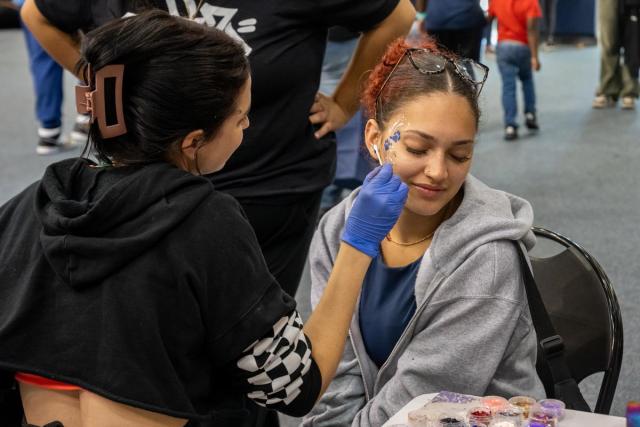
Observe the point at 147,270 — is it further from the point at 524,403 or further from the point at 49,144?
the point at 49,144

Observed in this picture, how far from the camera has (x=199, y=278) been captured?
119cm

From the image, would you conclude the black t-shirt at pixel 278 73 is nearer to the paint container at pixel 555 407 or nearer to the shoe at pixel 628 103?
the paint container at pixel 555 407

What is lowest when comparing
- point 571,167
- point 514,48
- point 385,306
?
point 571,167

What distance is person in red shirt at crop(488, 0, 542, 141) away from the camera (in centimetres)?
522

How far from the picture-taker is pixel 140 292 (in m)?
1.18

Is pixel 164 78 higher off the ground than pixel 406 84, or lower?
higher

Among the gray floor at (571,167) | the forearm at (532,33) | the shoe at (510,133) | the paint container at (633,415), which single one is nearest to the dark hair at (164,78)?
the paint container at (633,415)

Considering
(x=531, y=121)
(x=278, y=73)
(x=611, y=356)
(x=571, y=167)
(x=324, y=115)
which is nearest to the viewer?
(x=611, y=356)

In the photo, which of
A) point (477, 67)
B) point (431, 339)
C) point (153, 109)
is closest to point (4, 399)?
point (153, 109)

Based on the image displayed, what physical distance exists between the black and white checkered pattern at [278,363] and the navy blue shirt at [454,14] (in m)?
4.08

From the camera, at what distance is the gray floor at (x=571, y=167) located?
11.1 feet

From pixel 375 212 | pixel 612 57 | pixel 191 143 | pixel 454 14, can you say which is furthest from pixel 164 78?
pixel 612 57

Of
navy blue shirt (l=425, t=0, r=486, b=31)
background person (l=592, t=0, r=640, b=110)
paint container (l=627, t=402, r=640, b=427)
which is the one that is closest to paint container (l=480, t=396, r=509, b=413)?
paint container (l=627, t=402, r=640, b=427)

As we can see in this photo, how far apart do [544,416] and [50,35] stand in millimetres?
1459
